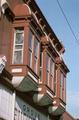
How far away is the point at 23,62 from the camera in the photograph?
23281mm

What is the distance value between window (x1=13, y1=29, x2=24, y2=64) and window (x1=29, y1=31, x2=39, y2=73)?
0.69 metres

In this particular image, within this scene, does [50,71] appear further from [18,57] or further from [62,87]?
[18,57]

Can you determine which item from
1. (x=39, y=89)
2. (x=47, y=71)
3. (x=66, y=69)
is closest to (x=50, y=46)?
(x=47, y=71)

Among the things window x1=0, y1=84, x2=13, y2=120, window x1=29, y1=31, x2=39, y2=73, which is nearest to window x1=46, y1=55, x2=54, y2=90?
window x1=29, y1=31, x2=39, y2=73

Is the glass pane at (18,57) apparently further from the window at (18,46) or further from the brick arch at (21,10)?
the brick arch at (21,10)

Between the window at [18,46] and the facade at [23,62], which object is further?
the window at [18,46]

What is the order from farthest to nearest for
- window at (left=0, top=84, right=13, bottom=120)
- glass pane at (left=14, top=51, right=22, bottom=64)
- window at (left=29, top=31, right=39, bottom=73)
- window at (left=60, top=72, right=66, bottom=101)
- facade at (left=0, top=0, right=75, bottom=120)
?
window at (left=60, top=72, right=66, bottom=101)
window at (left=29, top=31, right=39, bottom=73)
glass pane at (left=14, top=51, right=22, bottom=64)
facade at (left=0, top=0, right=75, bottom=120)
window at (left=0, top=84, right=13, bottom=120)

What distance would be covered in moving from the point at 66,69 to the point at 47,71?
6225mm

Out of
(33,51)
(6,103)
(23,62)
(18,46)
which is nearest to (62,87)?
(33,51)

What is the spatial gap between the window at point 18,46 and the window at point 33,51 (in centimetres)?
69

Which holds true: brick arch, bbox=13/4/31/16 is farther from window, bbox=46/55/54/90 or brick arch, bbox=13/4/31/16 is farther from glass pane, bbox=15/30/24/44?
window, bbox=46/55/54/90

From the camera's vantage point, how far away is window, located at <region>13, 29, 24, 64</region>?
2361 centimetres

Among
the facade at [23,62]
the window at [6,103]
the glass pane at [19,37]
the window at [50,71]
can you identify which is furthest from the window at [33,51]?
the window at [50,71]

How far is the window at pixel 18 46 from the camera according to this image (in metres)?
23.6
